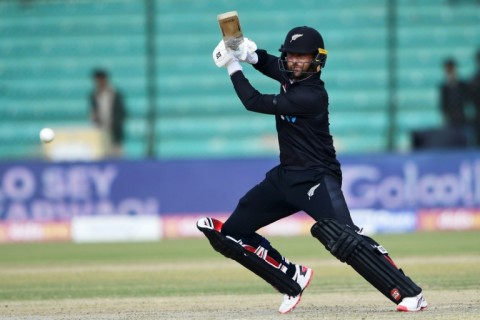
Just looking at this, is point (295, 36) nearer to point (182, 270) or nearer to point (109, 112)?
point (182, 270)

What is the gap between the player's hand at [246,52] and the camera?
691 centimetres

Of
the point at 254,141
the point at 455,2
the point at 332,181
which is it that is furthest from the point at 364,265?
the point at 455,2

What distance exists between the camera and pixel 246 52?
6.98 metres

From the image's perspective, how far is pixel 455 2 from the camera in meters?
16.7

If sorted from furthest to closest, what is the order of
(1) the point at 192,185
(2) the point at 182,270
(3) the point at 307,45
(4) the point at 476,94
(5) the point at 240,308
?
(4) the point at 476,94
(1) the point at 192,185
(2) the point at 182,270
(5) the point at 240,308
(3) the point at 307,45

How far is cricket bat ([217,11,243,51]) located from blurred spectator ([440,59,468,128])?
8.00 metres

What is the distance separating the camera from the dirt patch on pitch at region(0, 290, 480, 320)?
6.57 m

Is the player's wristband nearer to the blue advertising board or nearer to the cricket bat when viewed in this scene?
the cricket bat

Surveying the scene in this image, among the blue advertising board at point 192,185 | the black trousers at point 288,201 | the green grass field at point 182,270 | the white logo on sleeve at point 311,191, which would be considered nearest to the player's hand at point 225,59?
the black trousers at point 288,201

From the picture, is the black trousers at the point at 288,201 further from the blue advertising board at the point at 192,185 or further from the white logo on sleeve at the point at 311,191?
the blue advertising board at the point at 192,185

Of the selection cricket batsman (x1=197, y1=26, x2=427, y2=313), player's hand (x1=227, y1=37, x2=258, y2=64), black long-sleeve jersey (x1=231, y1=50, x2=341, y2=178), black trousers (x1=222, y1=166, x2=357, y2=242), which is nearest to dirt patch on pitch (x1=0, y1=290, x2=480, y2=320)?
cricket batsman (x1=197, y1=26, x2=427, y2=313)

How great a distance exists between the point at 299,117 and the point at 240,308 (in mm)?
1311

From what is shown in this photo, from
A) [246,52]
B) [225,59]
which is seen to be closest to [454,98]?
[246,52]

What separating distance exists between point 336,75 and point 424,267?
700 cm
